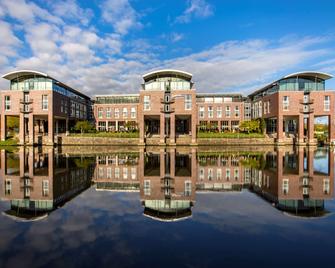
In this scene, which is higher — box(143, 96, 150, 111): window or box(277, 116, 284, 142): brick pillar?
box(143, 96, 150, 111): window

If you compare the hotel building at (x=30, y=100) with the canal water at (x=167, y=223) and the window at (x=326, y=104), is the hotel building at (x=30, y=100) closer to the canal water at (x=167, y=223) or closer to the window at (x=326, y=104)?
the canal water at (x=167, y=223)

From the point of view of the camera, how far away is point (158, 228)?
552 centimetres

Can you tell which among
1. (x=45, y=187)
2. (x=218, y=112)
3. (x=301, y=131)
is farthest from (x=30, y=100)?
(x=301, y=131)

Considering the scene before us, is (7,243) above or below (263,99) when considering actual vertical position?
below

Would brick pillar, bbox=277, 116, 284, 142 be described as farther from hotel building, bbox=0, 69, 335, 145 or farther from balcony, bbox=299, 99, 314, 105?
balcony, bbox=299, 99, 314, 105

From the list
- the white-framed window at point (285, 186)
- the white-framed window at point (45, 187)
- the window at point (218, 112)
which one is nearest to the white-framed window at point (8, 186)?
the white-framed window at point (45, 187)

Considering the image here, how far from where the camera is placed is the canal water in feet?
13.5

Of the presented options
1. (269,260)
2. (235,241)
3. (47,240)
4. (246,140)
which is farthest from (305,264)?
(246,140)

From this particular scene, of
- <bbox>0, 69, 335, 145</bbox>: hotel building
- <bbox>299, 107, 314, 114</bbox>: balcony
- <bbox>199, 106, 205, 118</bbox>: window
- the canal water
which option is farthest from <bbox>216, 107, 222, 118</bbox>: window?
the canal water

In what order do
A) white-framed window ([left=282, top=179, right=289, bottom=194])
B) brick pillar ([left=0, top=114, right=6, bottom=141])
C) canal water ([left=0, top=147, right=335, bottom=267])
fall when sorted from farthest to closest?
brick pillar ([left=0, top=114, right=6, bottom=141]), white-framed window ([left=282, top=179, right=289, bottom=194]), canal water ([left=0, top=147, right=335, bottom=267])

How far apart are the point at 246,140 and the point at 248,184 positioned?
106 ft

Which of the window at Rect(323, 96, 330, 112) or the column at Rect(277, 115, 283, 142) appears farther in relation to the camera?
the window at Rect(323, 96, 330, 112)

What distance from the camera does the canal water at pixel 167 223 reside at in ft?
13.5

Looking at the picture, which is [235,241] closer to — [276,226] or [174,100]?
[276,226]
